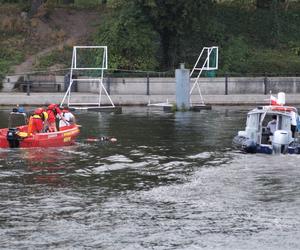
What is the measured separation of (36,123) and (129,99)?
21.3m

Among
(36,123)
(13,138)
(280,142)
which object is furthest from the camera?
(36,123)

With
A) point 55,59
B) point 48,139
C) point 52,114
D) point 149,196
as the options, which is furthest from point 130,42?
point 149,196

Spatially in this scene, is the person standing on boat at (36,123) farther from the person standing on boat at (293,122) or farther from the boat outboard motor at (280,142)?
the person standing on boat at (293,122)

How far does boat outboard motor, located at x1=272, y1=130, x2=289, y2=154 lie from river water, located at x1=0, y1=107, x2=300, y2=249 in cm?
45

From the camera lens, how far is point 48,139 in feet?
98.1

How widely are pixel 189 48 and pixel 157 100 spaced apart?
10.8m

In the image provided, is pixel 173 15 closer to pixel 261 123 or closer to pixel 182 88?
pixel 182 88

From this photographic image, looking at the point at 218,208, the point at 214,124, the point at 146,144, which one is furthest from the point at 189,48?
the point at 218,208

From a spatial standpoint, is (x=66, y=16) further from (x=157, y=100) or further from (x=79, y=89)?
(x=157, y=100)

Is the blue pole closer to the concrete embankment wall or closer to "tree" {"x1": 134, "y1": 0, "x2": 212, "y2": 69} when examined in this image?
the concrete embankment wall

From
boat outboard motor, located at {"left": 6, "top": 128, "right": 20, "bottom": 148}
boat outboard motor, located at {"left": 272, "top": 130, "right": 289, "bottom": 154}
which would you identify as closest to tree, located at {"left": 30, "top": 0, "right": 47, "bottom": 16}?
boat outboard motor, located at {"left": 6, "top": 128, "right": 20, "bottom": 148}

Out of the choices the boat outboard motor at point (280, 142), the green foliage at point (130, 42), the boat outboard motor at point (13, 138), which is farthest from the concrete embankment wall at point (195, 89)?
the boat outboard motor at point (280, 142)

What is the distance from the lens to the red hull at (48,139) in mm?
29344

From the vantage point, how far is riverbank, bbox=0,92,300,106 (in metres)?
50.0
